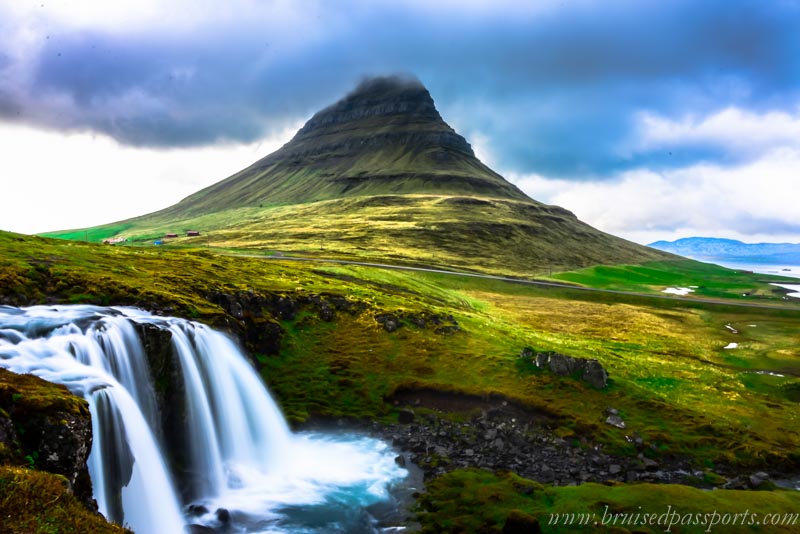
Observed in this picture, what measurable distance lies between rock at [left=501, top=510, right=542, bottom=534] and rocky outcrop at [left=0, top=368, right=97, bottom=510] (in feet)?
61.6

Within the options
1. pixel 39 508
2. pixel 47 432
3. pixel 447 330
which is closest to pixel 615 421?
pixel 447 330

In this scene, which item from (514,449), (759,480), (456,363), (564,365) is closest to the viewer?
(759,480)

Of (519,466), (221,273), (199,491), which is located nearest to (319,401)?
(199,491)

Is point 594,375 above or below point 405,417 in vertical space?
Result: above

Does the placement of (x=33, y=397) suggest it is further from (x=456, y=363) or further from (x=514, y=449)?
(x=456, y=363)

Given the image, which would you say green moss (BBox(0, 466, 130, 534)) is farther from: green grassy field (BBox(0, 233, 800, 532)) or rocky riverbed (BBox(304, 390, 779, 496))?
rocky riverbed (BBox(304, 390, 779, 496))

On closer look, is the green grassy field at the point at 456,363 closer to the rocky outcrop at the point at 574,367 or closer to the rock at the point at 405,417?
the rocky outcrop at the point at 574,367

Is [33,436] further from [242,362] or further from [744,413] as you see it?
[744,413]

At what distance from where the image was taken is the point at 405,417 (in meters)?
40.6

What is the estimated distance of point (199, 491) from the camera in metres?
27.7

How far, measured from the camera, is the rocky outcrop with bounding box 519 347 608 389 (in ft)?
147

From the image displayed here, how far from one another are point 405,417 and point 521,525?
1837 cm

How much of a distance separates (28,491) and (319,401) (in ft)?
101

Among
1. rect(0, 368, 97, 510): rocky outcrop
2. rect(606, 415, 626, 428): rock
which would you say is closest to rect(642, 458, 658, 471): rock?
rect(606, 415, 626, 428): rock
